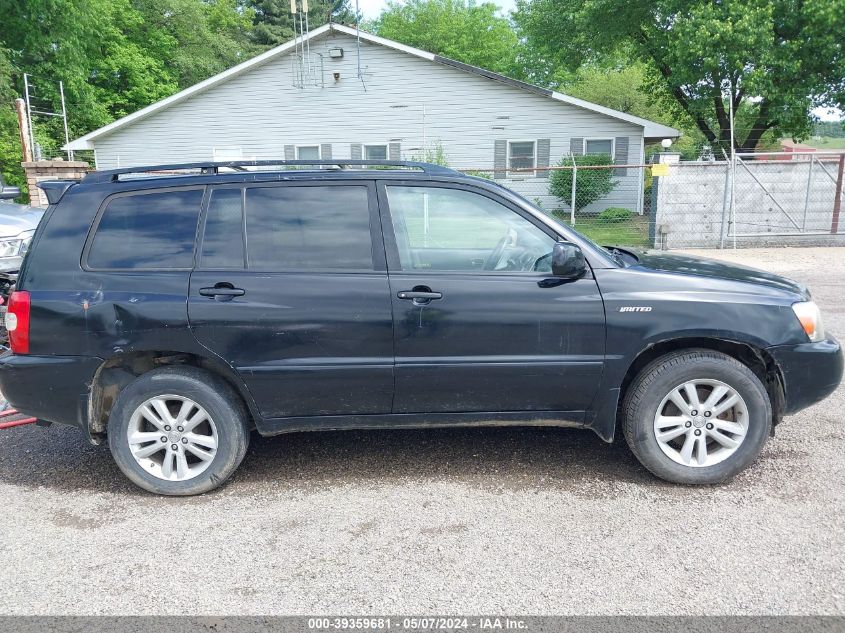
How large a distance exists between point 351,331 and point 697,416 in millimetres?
1965

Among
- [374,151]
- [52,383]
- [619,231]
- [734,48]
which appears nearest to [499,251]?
[52,383]

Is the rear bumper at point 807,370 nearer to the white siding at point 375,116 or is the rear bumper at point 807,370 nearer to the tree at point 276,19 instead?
the white siding at point 375,116

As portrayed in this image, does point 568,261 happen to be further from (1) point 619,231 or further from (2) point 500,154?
(2) point 500,154

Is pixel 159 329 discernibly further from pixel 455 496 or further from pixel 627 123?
pixel 627 123

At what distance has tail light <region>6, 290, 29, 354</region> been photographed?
3770 mm

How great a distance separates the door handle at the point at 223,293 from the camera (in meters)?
3.74

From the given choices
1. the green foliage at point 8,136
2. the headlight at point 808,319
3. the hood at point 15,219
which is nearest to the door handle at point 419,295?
the headlight at point 808,319

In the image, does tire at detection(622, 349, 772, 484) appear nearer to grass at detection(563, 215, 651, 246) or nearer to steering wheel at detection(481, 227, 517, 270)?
steering wheel at detection(481, 227, 517, 270)

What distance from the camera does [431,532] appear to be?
3420mm

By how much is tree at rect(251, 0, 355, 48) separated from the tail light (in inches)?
1782

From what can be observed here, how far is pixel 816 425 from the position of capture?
4.77m

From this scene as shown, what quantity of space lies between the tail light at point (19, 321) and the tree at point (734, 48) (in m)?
19.9

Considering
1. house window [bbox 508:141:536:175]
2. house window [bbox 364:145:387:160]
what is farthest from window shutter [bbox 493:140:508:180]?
house window [bbox 364:145:387:160]

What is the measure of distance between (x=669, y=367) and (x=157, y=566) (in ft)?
9.13
